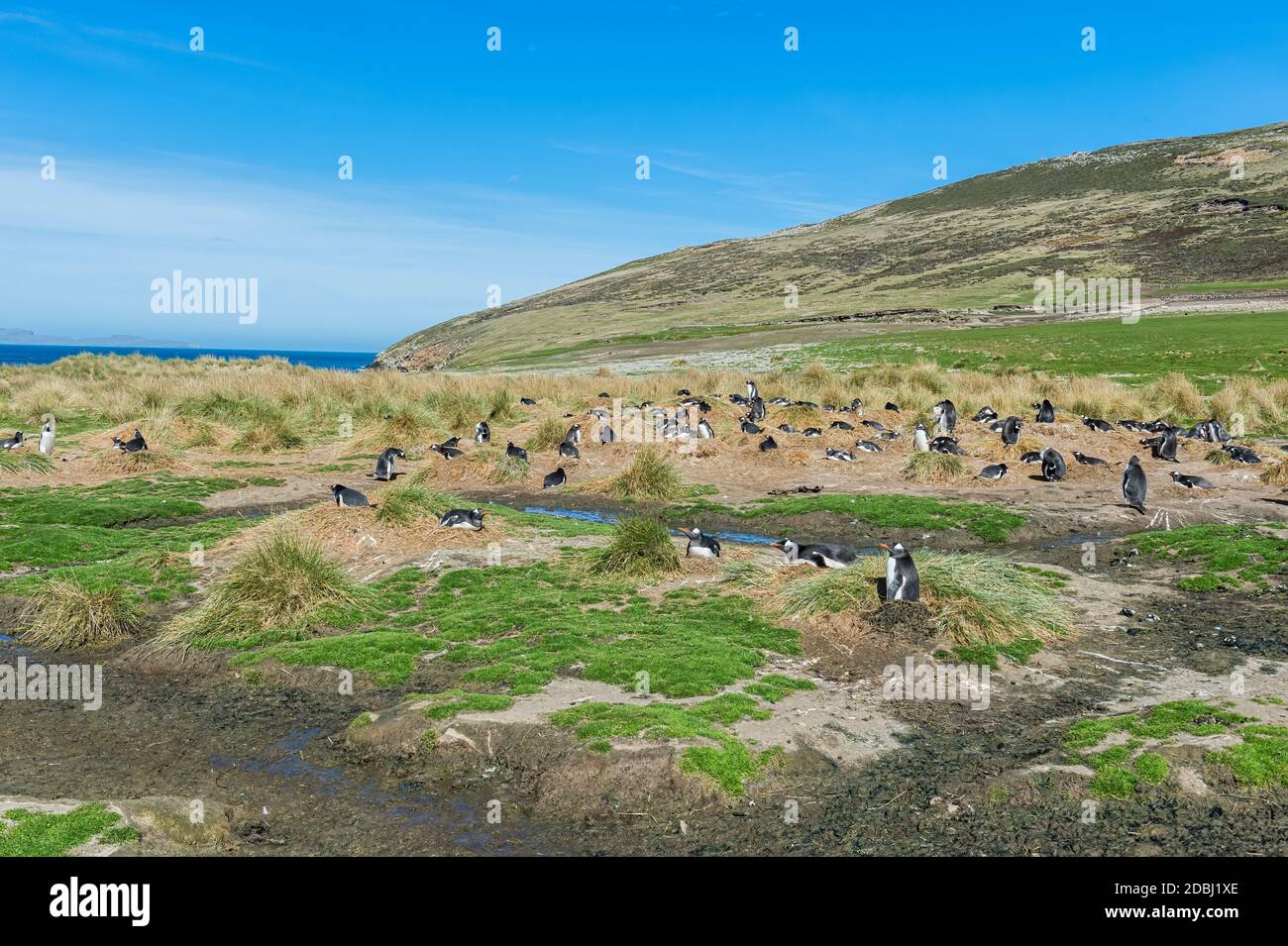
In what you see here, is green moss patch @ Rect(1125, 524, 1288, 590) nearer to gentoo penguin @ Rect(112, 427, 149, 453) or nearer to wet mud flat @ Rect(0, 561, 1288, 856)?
wet mud flat @ Rect(0, 561, 1288, 856)

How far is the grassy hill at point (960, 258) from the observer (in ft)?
244

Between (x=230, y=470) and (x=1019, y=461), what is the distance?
1851 centimetres

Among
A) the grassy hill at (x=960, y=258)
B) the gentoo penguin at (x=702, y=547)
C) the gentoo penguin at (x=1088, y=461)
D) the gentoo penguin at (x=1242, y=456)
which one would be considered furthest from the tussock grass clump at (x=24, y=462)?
the grassy hill at (x=960, y=258)

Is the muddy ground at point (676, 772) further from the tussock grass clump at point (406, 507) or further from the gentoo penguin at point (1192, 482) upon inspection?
the gentoo penguin at point (1192, 482)

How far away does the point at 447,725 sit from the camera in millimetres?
7516

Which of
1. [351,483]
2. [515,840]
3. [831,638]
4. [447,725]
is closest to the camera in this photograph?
[515,840]

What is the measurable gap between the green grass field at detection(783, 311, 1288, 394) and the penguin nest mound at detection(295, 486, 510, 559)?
27942mm

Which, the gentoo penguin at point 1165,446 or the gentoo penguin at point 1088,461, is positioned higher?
the gentoo penguin at point 1165,446

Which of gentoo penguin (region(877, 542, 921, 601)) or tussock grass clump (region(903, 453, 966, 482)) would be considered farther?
tussock grass clump (region(903, 453, 966, 482))

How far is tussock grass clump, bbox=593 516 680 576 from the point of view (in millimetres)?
12281

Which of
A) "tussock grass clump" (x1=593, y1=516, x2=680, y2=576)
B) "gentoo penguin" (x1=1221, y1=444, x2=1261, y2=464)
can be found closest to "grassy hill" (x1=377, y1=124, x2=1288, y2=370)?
"gentoo penguin" (x1=1221, y1=444, x2=1261, y2=464)

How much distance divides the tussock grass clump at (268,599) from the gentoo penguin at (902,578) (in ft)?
21.1

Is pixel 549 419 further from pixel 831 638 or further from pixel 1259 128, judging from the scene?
pixel 1259 128

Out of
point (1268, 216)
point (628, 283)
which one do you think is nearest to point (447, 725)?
point (1268, 216)
